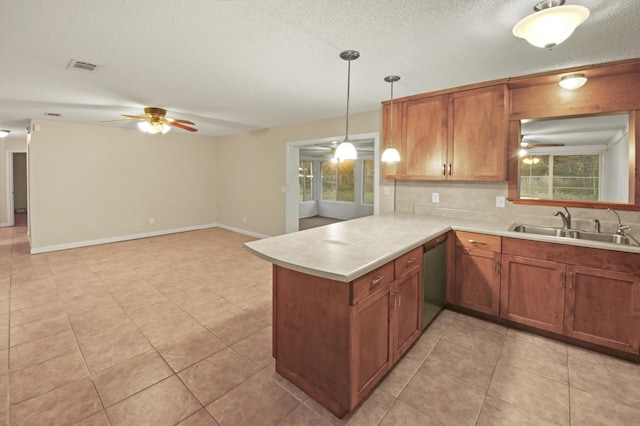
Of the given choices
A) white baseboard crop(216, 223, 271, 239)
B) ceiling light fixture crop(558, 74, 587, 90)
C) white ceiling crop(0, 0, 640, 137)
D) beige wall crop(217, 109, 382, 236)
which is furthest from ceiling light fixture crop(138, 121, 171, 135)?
ceiling light fixture crop(558, 74, 587, 90)

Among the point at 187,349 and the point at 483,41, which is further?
the point at 187,349

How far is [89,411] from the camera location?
179 centimetres

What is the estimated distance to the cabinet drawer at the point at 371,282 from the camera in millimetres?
1633

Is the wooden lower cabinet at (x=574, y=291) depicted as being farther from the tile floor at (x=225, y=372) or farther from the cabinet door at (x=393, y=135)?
the cabinet door at (x=393, y=135)

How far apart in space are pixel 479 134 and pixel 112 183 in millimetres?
6483

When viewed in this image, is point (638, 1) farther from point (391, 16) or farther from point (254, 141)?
point (254, 141)

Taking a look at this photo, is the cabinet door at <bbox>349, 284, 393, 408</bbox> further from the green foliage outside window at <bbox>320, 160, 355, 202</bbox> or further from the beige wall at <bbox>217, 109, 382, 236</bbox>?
the green foliage outside window at <bbox>320, 160, 355, 202</bbox>

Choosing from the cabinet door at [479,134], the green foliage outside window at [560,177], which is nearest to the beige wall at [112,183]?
the cabinet door at [479,134]

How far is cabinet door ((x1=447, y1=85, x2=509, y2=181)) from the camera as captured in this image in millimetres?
3012

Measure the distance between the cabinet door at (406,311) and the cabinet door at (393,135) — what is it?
1713 millimetres

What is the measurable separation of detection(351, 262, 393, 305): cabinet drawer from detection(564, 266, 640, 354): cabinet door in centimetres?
163

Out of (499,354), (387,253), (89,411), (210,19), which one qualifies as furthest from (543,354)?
(210,19)

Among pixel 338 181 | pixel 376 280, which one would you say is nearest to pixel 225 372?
pixel 376 280

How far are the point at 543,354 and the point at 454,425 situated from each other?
1210 millimetres
